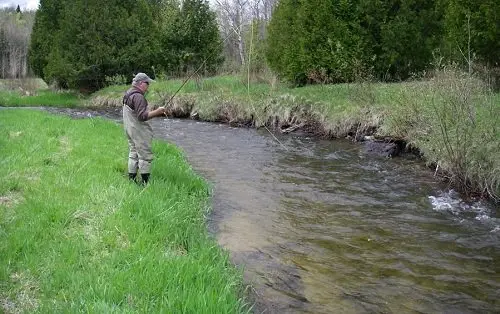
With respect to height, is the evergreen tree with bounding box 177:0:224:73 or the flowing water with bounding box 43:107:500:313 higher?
the evergreen tree with bounding box 177:0:224:73

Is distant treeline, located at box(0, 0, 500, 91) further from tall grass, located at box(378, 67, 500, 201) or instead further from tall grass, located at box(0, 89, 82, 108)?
tall grass, located at box(0, 89, 82, 108)

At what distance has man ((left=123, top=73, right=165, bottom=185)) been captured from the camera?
7.71 meters

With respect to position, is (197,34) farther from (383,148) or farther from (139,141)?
(139,141)

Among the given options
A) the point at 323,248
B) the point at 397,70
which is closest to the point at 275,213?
the point at 323,248

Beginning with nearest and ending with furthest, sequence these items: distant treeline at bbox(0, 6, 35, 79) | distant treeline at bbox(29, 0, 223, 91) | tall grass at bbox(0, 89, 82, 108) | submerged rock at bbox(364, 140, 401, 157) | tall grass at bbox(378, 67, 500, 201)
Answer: tall grass at bbox(378, 67, 500, 201)
submerged rock at bbox(364, 140, 401, 157)
tall grass at bbox(0, 89, 82, 108)
distant treeline at bbox(29, 0, 223, 91)
distant treeline at bbox(0, 6, 35, 79)

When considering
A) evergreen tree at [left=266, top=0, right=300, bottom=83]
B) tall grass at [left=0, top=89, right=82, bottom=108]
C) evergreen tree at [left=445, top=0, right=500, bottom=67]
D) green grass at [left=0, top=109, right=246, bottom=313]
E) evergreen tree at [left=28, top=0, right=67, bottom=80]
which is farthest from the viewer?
evergreen tree at [left=28, top=0, right=67, bottom=80]

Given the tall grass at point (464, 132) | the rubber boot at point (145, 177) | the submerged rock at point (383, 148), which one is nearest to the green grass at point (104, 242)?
the rubber boot at point (145, 177)

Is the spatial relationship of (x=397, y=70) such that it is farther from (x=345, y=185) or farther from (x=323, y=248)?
(x=323, y=248)

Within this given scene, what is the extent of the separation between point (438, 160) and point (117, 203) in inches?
274

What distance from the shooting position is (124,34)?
111 feet

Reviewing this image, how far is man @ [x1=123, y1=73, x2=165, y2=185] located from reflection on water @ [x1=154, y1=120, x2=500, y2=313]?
148 centimetres

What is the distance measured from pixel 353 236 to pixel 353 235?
41mm

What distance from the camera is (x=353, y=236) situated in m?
7.07

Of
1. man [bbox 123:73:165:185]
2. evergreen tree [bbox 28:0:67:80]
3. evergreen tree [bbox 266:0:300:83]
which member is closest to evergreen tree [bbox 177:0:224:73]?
evergreen tree [bbox 266:0:300:83]
